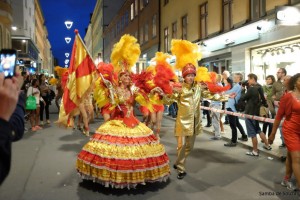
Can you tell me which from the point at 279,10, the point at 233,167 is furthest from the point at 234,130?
the point at 279,10

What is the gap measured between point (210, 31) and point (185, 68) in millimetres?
12129

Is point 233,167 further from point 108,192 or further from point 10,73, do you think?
point 10,73

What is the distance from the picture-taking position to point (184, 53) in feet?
22.4

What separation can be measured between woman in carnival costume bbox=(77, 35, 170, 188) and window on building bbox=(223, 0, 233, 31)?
10964mm

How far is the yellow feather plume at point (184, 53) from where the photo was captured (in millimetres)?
6754

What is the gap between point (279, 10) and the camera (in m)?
10.3

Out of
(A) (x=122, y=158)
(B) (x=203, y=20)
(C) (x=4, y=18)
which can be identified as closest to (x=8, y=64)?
(A) (x=122, y=158)

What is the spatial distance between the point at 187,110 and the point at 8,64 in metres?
4.90

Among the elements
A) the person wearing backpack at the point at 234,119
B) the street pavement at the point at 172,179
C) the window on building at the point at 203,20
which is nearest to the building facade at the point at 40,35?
the window on building at the point at 203,20

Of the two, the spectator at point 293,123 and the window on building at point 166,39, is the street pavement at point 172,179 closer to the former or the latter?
the spectator at point 293,123

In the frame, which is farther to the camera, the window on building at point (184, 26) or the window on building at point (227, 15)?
the window on building at point (184, 26)

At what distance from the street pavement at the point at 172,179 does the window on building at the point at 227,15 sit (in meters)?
8.08

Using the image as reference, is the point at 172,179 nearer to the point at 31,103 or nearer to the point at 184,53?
the point at 184,53

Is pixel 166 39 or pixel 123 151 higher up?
pixel 166 39
